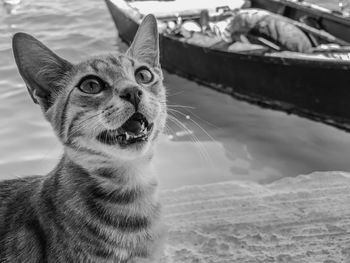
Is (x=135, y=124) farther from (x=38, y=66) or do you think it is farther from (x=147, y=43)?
(x=147, y=43)

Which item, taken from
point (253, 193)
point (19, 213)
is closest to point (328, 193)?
point (253, 193)

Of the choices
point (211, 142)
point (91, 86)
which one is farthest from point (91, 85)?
point (211, 142)

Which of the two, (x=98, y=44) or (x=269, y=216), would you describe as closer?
(x=269, y=216)

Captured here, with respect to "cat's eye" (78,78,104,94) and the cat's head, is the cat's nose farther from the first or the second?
"cat's eye" (78,78,104,94)

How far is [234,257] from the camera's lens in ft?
11.9

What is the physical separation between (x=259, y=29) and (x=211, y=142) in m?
2.21

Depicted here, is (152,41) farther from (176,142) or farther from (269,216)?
(176,142)

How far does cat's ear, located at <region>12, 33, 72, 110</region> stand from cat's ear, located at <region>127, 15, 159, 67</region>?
0.51 m

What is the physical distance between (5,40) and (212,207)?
7.24 m

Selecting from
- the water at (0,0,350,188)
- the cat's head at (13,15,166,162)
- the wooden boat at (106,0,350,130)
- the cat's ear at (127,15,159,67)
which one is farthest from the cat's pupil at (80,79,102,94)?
the wooden boat at (106,0,350,130)

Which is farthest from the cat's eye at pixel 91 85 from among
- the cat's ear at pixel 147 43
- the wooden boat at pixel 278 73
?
the wooden boat at pixel 278 73

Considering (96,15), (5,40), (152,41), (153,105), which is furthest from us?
(96,15)

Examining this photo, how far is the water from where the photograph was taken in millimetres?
5684

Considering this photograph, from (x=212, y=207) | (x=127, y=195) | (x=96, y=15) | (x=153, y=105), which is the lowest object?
(x=96, y=15)
